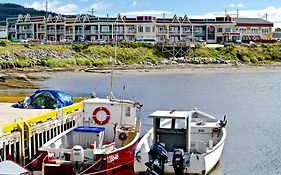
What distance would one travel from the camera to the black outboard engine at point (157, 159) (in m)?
21.3

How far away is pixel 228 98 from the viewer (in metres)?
59.1

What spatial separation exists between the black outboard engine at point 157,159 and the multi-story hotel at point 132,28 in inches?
3738

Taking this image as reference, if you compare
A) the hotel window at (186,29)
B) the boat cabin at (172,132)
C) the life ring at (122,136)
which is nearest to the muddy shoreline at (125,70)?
the hotel window at (186,29)

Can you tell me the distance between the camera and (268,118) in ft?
143

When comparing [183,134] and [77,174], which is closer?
[77,174]

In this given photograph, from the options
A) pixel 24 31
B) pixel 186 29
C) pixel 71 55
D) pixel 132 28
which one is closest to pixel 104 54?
pixel 71 55

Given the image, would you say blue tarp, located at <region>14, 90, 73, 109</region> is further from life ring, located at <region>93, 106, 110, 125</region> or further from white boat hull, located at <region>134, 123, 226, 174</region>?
white boat hull, located at <region>134, 123, 226, 174</region>

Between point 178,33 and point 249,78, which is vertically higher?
point 178,33

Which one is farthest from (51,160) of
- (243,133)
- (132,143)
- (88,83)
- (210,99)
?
(88,83)

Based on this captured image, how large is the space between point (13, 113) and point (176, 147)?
856 centimetres

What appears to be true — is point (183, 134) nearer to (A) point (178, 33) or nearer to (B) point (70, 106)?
(B) point (70, 106)

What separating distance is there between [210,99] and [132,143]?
34.5 m

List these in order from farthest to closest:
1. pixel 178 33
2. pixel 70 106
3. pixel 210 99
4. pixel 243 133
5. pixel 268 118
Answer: pixel 178 33 < pixel 210 99 < pixel 268 118 < pixel 243 133 < pixel 70 106

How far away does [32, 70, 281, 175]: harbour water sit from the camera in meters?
29.9
